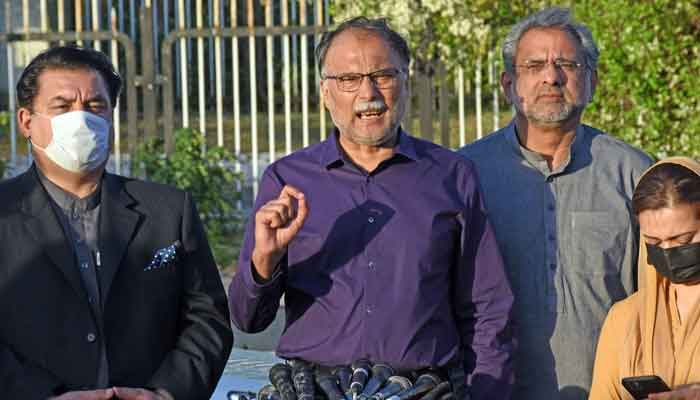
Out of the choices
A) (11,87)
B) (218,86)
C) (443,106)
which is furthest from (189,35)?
(443,106)

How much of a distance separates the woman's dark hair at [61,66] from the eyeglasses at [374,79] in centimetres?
68

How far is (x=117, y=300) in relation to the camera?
409cm

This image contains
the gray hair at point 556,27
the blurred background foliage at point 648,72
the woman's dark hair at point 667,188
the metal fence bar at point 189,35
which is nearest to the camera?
the woman's dark hair at point 667,188

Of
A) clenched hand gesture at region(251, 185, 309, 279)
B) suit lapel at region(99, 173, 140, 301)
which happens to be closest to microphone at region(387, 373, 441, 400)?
clenched hand gesture at region(251, 185, 309, 279)

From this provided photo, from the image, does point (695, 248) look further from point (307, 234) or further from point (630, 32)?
point (630, 32)

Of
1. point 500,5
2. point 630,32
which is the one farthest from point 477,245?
point 500,5

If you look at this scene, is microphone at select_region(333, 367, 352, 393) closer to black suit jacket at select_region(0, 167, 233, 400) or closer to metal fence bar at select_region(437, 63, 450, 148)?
black suit jacket at select_region(0, 167, 233, 400)

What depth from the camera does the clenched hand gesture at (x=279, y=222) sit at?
12.9 feet

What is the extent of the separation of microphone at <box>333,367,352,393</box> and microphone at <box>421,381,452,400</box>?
21 cm

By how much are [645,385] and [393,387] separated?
26.2 inches

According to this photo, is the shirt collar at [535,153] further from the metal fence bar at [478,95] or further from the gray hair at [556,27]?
the metal fence bar at [478,95]

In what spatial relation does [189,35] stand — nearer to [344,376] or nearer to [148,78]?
[148,78]

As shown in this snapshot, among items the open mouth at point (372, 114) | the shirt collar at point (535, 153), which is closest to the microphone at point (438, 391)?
the open mouth at point (372, 114)

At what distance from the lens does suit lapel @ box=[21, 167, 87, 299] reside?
13.2ft
